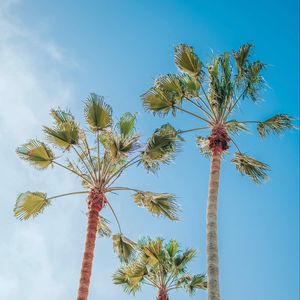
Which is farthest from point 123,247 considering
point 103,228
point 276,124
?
point 276,124

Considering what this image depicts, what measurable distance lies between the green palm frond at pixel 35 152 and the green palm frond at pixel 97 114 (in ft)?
5.85

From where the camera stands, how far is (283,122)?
17.6m

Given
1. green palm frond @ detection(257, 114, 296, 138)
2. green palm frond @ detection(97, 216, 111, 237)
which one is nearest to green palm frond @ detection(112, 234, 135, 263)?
green palm frond @ detection(97, 216, 111, 237)

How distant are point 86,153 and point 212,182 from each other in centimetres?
438

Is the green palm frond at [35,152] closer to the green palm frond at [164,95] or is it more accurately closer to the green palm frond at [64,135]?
the green palm frond at [64,135]

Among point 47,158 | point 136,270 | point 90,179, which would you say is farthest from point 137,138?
point 136,270

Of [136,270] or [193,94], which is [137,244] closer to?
[136,270]

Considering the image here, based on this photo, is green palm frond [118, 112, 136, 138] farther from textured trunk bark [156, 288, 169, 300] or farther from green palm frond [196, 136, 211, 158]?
textured trunk bark [156, 288, 169, 300]

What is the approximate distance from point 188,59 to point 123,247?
7043 millimetres

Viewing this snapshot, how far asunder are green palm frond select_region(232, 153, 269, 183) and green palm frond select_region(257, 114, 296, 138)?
3.19 feet

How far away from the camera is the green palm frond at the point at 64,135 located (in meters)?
16.9

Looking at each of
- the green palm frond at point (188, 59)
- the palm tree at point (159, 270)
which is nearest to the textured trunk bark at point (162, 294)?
the palm tree at point (159, 270)

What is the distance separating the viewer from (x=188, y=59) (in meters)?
17.7

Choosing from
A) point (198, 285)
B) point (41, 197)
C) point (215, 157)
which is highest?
point (215, 157)
